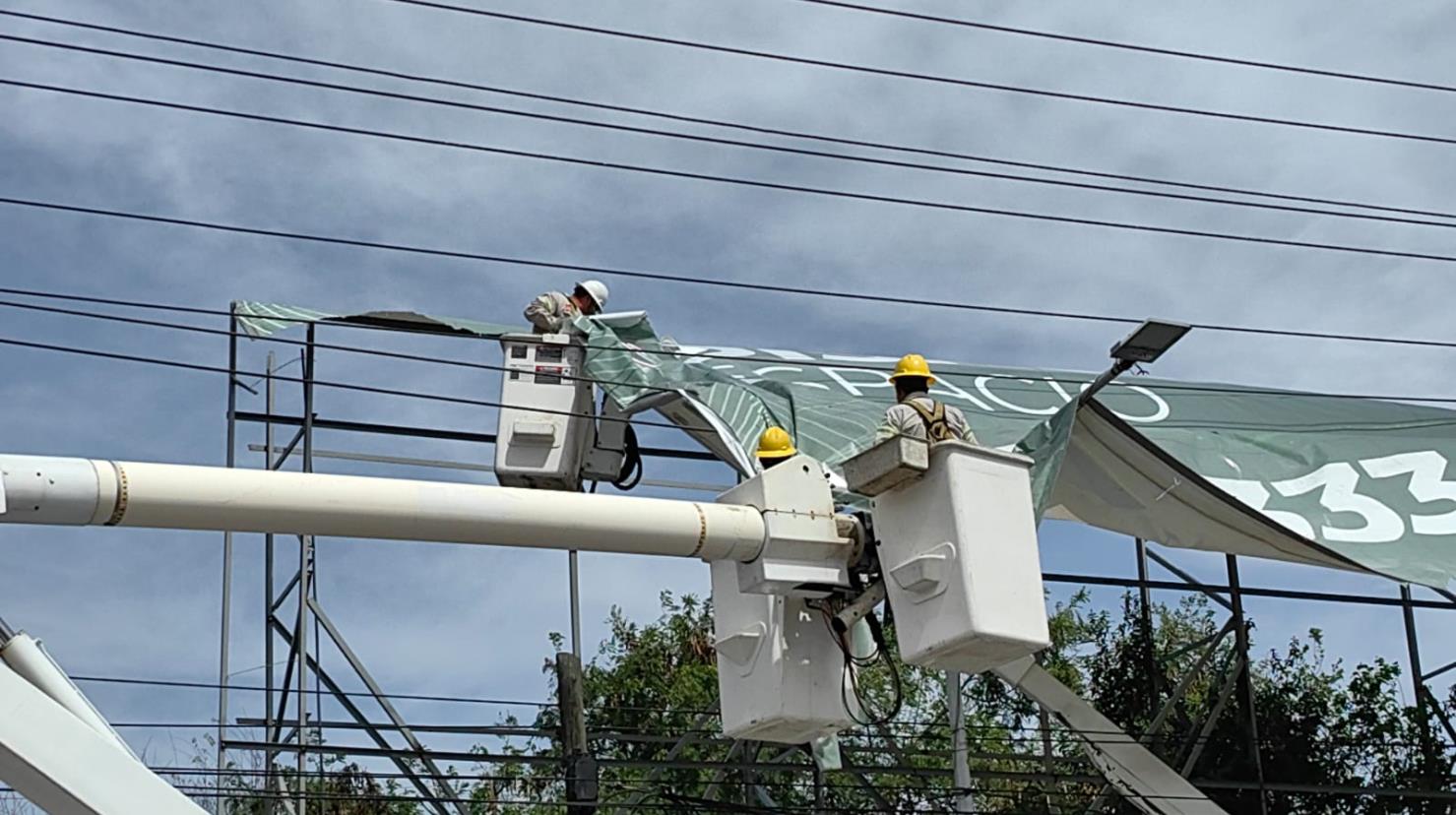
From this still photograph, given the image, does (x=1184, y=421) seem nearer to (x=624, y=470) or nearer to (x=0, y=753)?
(x=624, y=470)

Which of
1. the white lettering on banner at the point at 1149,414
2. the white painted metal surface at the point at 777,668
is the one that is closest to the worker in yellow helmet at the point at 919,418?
the white painted metal surface at the point at 777,668

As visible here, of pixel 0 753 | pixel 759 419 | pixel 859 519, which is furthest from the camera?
pixel 759 419

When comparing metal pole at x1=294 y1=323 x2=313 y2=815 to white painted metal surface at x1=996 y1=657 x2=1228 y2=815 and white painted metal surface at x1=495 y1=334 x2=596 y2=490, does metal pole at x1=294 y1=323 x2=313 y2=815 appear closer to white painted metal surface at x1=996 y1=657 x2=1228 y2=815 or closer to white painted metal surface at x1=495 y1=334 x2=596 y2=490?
white painted metal surface at x1=495 y1=334 x2=596 y2=490

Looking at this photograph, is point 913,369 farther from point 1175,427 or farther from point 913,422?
point 1175,427

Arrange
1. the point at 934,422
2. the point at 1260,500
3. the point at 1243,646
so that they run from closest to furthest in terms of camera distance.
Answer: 1. the point at 934,422
2. the point at 1260,500
3. the point at 1243,646

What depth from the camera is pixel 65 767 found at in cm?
766

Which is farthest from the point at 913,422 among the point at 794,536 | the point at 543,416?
A: the point at 543,416

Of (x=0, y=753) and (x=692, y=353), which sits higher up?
(x=692, y=353)

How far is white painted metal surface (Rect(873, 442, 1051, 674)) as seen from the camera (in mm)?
8578

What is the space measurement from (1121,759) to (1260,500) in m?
3.18

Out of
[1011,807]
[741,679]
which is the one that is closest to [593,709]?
[1011,807]

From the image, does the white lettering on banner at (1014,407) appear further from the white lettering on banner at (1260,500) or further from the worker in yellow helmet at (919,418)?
the worker in yellow helmet at (919,418)

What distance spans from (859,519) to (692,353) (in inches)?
221

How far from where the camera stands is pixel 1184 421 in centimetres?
1520
